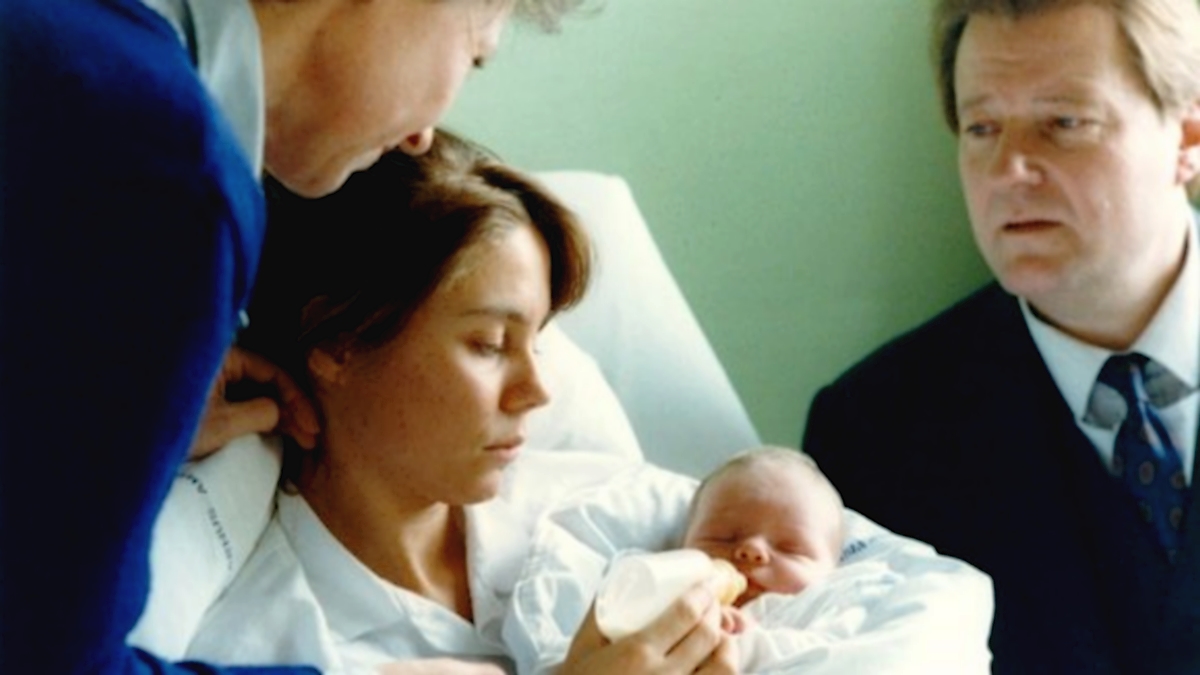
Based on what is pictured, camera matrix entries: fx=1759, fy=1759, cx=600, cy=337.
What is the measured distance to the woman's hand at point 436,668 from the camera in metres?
1.31

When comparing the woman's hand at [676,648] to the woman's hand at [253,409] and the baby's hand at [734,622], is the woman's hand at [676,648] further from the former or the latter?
the woman's hand at [253,409]

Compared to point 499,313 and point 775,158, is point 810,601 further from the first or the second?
point 775,158

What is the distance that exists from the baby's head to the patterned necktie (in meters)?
0.41

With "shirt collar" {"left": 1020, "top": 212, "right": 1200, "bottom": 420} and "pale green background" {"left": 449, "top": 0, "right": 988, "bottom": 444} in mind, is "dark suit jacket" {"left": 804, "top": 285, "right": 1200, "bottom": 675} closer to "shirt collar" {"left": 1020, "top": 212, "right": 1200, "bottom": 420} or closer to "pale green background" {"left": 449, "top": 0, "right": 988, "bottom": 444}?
"shirt collar" {"left": 1020, "top": 212, "right": 1200, "bottom": 420}

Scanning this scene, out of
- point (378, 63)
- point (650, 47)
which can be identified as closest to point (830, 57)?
point (650, 47)

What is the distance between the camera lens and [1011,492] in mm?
1859

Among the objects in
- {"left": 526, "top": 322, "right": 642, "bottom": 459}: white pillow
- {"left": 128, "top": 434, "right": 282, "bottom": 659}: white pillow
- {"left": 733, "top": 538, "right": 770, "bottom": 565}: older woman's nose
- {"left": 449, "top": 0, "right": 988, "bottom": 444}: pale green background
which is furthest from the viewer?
{"left": 449, "top": 0, "right": 988, "bottom": 444}: pale green background

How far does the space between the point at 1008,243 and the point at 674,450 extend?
414mm

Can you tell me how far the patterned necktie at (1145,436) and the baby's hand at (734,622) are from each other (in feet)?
2.05

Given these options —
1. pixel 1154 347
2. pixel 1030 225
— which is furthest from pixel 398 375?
pixel 1154 347

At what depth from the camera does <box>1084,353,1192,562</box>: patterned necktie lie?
182 cm

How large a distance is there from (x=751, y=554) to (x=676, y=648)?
9.8 inches

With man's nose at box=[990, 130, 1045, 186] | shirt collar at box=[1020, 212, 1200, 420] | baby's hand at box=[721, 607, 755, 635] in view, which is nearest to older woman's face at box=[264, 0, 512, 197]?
baby's hand at box=[721, 607, 755, 635]

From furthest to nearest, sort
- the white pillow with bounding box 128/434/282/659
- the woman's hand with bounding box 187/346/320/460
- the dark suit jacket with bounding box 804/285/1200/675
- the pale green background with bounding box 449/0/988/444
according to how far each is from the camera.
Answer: the pale green background with bounding box 449/0/988/444 → the dark suit jacket with bounding box 804/285/1200/675 → the woman's hand with bounding box 187/346/320/460 → the white pillow with bounding box 128/434/282/659
